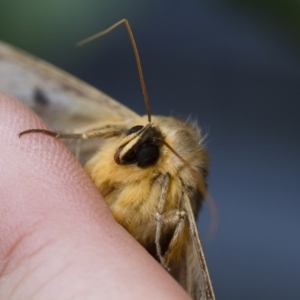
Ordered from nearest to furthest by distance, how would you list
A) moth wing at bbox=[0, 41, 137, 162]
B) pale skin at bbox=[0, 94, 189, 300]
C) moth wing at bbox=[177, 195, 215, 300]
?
pale skin at bbox=[0, 94, 189, 300] → moth wing at bbox=[177, 195, 215, 300] → moth wing at bbox=[0, 41, 137, 162]

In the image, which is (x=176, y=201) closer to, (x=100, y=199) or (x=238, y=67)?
(x=100, y=199)

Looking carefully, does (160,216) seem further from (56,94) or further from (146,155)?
(56,94)

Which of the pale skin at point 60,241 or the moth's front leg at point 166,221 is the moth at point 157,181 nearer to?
the moth's front leg at point 166,221

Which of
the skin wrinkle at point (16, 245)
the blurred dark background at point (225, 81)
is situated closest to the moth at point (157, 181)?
the skin wrinkle at point (16, 245)

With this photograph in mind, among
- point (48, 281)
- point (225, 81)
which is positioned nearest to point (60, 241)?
point (48, 281)

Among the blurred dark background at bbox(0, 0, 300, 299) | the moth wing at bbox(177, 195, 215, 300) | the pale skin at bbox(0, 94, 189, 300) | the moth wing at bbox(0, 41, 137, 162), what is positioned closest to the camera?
the pale skin at bbox(0, 94, 189, 300)

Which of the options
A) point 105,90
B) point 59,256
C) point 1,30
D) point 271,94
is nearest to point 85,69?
point 105,90

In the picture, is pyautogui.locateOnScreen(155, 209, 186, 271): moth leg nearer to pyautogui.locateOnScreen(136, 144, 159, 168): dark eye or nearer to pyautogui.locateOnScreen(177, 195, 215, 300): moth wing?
pyautogui.locateOnScreen(177, 195, 215, 300): moth wing

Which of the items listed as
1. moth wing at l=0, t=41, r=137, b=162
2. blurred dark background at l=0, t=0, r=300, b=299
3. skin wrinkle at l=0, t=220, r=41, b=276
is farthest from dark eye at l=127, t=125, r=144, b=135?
blurred dark background at l=0, t=0, r=300, b=299
